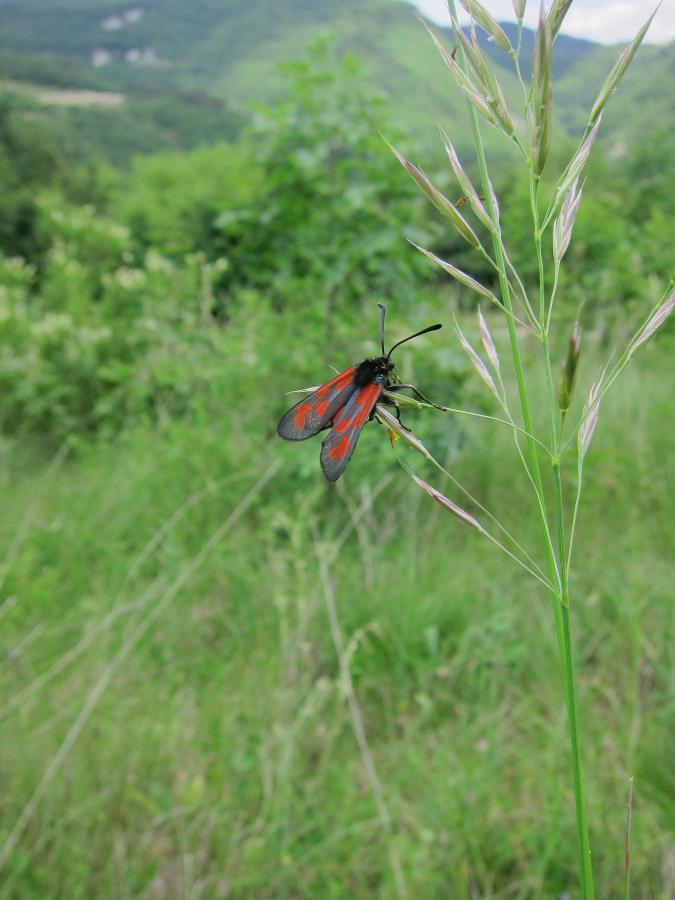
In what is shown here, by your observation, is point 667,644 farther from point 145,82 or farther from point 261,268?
point 145,82

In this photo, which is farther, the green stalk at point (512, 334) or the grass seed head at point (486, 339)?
the grass seed head at point (486, 339)

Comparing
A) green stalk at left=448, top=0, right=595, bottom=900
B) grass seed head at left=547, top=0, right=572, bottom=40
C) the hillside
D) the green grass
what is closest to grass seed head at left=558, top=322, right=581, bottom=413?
green stalk at left=448, top=0, right=595, bottom=900

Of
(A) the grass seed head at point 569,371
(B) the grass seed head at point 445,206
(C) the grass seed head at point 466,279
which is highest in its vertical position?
(B) the grass seed head at point 445,206

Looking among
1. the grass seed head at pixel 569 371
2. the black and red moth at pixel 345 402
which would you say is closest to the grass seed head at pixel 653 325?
the grass seed head at pixel 569 371

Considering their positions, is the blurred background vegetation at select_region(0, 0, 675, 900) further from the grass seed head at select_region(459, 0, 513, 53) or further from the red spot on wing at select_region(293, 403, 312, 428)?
the red spot on wing at select_region(293, 403, 312, 428)

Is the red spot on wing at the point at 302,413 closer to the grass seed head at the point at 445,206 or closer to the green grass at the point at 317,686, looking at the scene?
the grass seed head at the point at 445,206

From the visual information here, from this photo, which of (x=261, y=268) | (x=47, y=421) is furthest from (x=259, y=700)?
(x=47, y=421)

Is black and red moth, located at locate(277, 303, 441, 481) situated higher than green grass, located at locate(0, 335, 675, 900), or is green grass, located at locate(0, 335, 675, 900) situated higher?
black and red moth, located at locate(277, 303, 441, 481)
